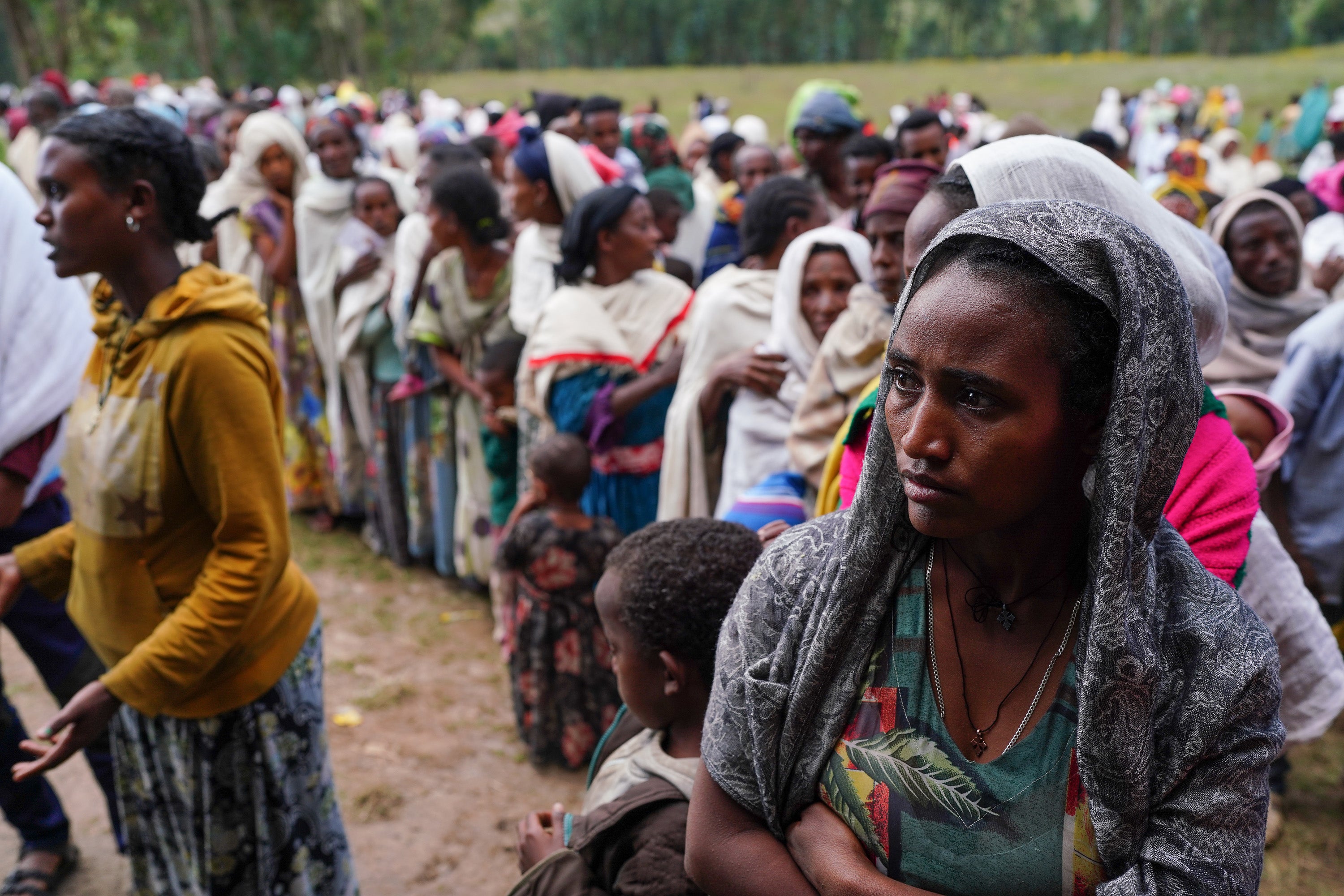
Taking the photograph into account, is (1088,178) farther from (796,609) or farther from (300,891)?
(300,891)

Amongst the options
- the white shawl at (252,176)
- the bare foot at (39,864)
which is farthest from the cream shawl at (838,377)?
the white shawl at (252,176)

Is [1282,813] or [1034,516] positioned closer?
[1034,516]

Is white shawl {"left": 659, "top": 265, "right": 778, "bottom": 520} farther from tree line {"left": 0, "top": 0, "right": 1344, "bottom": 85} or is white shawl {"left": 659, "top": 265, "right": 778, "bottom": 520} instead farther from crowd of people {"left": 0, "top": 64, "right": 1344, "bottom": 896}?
tree line {"left": 0, "top": 0, "right": 1344, "bottom": 85}

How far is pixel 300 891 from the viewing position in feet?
8.55

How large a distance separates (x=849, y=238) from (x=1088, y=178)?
4.68 feet

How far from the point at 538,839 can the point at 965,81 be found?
40254 millimetres

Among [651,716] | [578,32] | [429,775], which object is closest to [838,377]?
[651,716]

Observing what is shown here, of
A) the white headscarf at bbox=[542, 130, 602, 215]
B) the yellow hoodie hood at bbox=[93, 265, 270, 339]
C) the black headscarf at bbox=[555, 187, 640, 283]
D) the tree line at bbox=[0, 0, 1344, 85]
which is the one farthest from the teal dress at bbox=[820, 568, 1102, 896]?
the tree line at bbox=[0, 0, 1344, 85]

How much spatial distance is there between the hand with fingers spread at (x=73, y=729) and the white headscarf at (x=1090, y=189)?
2109mm

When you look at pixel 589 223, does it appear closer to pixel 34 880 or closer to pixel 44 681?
pixel 44 681

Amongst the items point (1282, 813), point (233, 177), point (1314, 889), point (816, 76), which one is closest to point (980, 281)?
point (1314, 889)

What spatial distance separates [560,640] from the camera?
13.5 ft

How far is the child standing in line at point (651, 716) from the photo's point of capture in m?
1.67

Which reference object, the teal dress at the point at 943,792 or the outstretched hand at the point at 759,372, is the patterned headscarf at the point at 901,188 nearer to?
the outstretched hand at the point at 759,372
